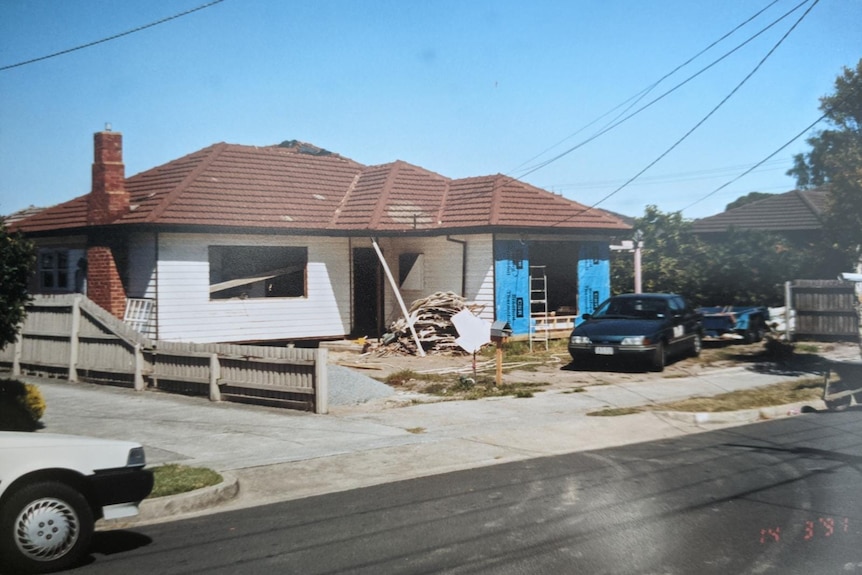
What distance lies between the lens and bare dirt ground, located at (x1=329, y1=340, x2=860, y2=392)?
1664cm

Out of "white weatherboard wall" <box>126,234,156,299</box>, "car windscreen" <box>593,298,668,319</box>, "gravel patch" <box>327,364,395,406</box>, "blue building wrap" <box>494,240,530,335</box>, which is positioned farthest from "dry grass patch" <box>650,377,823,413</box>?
"white weatherboard wall" <box>126,234,156,299</box>

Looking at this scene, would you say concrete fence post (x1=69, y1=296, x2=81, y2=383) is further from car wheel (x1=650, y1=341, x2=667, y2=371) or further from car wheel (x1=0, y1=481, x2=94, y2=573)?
car wheel (x1=0, y1=481, x2=94, y2=573)

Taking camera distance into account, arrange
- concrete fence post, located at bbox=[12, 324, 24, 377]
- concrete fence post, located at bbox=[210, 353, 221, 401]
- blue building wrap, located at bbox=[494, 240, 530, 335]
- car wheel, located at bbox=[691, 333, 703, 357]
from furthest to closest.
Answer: blue building wrap, located at bbox=[494, 240, 530, 335]
car wheel, located at bbox=[691, 333, 703, 357]
concrete fence post, located at bbox=[12, 324, 24, 377]
concrete fence post, located at bbox=[210, 353, 221, 401]

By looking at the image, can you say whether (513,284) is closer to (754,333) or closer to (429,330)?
(429,330)

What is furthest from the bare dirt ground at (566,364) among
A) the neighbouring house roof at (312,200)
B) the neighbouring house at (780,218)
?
the neighbouring house at (780,218)

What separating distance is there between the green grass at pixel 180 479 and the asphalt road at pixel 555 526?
2.04ft

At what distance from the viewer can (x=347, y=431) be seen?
37.7 feet

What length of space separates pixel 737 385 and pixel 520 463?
7704 millimetres

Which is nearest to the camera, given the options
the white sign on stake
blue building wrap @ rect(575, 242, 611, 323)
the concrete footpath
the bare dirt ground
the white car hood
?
the white car hood

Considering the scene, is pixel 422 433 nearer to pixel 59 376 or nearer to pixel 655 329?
pixel 655 329

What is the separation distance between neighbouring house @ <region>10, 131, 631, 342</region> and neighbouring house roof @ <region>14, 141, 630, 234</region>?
56 mm

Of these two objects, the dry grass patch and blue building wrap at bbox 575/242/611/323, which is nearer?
the dry grass patch

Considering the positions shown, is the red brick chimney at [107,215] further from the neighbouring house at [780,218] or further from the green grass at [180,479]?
the neighbouring house at [780,218]

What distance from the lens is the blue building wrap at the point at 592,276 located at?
2386 cm
